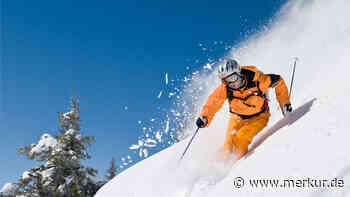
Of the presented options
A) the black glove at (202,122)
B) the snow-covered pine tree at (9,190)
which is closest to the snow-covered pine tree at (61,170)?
the snow-covered pine tree at (9,190)

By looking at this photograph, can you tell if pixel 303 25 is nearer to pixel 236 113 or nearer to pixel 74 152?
pixel 236 113

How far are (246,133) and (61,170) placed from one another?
36.8ft

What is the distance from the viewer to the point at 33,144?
44.4 feet

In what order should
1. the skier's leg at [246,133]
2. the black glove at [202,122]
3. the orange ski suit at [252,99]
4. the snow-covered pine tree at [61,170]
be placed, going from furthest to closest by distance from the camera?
1. the snow-covered pine tree at [61,170]
2. the black glove at [202,122]
3. the orange ski suit at [252,99]
4. the skier's leg at [246,133]

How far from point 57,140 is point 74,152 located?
3.98ft

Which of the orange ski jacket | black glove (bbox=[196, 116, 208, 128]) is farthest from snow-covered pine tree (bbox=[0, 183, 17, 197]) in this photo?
the orange ski jacket

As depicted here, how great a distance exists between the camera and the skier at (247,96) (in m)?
5.12

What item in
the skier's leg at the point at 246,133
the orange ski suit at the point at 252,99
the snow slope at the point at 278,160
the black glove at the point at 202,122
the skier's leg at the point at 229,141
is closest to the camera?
the snow slope at the point at 278,160

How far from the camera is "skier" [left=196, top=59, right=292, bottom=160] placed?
5.12 metres

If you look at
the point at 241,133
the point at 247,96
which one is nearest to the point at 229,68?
the point at 247,96

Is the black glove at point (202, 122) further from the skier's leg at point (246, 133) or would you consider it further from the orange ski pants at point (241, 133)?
the skier's leg at point (246, 133)

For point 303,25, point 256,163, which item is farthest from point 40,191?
point 303,25

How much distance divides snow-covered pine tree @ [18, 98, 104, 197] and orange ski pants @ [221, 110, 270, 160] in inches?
383

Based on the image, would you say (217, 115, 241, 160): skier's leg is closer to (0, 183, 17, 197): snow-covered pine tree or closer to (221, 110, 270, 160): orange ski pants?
(221, 110, 270, 160): orange ski pants
